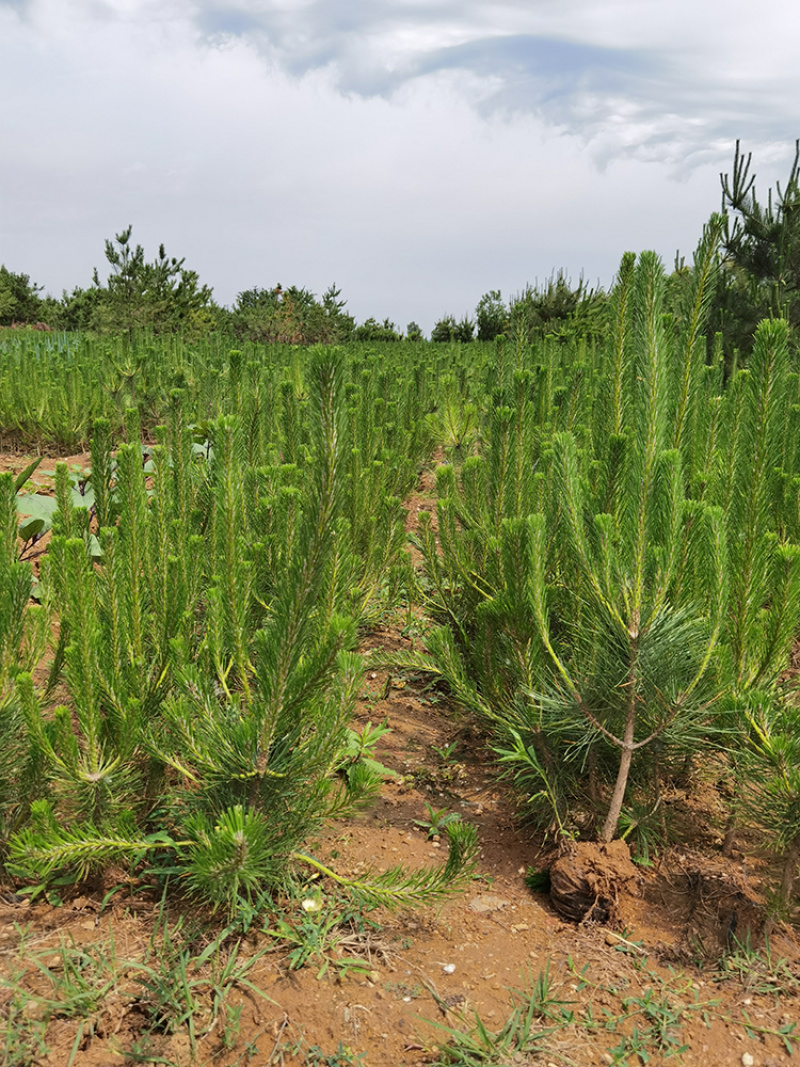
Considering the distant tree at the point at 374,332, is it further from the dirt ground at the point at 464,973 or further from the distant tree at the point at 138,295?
the dirt ground at the point at 464,973

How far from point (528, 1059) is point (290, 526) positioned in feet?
5.53

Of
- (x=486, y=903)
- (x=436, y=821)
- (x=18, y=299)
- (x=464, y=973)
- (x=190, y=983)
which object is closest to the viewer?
(x=190, y=983)

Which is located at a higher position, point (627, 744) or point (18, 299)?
point (18, 299)

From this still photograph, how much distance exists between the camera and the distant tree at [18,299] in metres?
36.8

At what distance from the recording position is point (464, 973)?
1.99 metres

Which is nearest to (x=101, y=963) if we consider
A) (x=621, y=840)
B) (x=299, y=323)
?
(x=621, y=840)

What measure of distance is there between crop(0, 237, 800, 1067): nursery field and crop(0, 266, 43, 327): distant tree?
39.6 metres

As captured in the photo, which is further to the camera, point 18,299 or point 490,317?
point 18,299

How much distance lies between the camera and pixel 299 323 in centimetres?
2133

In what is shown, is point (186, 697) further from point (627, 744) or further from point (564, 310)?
point (564, 310)

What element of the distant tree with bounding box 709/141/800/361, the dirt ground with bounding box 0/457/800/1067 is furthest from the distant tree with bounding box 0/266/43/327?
the dirt ground with bounding box 0/457/800/1067

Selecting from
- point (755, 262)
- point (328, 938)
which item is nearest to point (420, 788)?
point (328, 938)

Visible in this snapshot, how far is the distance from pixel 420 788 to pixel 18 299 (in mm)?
43578

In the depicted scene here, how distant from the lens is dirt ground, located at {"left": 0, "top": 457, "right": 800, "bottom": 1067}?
1752 millimetres
